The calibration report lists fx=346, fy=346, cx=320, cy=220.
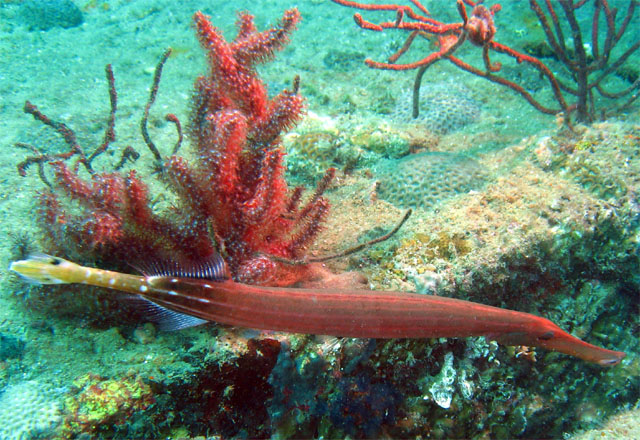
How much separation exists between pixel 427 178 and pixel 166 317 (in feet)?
10.3

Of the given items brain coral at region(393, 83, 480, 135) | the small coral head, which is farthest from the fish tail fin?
brain coral at region(393, 83, 480, 135)

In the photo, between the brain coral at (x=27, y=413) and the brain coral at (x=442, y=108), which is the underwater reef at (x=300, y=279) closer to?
the brain coral at (x=27, y=413)

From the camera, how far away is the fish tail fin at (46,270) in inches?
81.0

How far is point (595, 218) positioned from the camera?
3258 millimetres

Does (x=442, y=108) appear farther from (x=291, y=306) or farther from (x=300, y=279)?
(x=291, y=306)

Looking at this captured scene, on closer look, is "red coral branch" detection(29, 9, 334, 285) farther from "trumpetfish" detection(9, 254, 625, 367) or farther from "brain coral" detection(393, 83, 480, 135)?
"brain coral" detection(393, 83, 480, 135)

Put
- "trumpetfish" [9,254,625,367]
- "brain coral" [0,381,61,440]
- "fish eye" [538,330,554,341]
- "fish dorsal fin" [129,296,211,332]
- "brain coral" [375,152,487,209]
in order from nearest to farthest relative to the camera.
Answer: "brain coral" [0,381,61,440], "trumpetfish" [9,254,625,367], "fish dorsal fin" [129,296,211,332], "fish eye" [538,330,554,341], "brain coral" [375,152,487,209]

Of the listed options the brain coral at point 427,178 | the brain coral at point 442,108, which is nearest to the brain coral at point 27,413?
the brain coral at point 427,178

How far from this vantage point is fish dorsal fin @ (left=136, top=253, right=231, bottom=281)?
232 centimetres

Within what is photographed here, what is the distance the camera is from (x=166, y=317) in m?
2.41

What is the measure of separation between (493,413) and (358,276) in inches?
61.8

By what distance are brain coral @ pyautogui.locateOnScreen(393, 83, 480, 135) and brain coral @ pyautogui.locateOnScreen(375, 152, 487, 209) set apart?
4.60 feet

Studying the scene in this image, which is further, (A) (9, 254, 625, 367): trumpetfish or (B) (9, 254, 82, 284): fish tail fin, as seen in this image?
(A) (9, 254, 625, 367): trumpetfish

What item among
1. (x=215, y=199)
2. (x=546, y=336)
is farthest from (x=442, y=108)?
(x=215, y=199)
